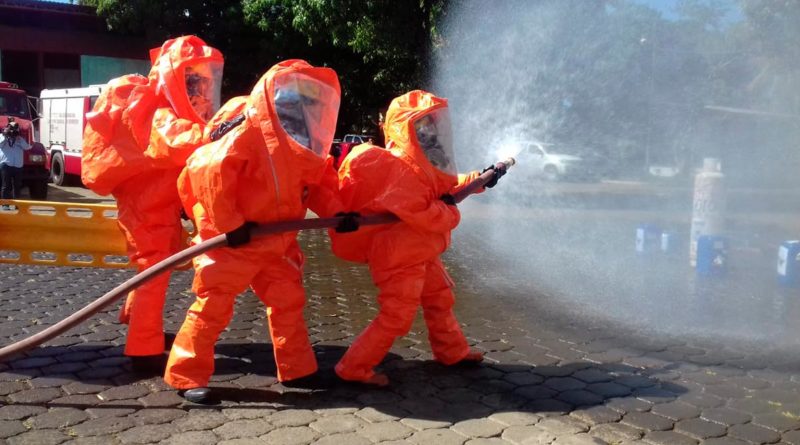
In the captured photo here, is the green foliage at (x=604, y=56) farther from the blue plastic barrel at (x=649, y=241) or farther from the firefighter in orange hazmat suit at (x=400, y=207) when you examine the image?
the firefighter in orange hazmat suit at (x=400, y=207)

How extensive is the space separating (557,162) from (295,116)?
37.4ft

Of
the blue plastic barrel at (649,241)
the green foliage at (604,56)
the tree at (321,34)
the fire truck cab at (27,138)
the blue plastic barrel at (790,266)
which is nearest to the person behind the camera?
the blue plastic barrel at (790,266)

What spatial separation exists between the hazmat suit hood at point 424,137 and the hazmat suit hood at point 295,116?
0.41 m

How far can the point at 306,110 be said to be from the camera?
3717 mm

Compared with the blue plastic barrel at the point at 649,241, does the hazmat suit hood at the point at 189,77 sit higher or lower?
higher

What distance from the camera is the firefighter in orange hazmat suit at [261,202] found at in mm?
3582

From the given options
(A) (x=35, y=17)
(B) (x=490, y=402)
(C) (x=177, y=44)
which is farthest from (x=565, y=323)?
(A) (x=35, y=17)

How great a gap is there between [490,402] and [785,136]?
26.2 feet

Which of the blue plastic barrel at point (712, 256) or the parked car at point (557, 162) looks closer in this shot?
the blue plastic barrel at point (712, 256)

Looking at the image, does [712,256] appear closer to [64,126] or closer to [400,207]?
[400,207]

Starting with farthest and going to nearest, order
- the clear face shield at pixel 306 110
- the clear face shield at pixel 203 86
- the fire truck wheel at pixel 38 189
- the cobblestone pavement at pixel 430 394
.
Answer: the fire truck wheel at pixel 38 189 → the clear face shield at pixel 203 86 → the clear face shield at pixel 306 110 → the cobblestone pavement at pixel 430 394

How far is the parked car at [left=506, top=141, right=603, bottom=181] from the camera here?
13.3 m

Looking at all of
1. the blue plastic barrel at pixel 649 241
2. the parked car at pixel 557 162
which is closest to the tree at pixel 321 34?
the parked car at pixel 557 162

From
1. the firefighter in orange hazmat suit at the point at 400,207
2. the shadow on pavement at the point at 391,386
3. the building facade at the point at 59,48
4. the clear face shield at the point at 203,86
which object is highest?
the building facade at the point at 59,48
